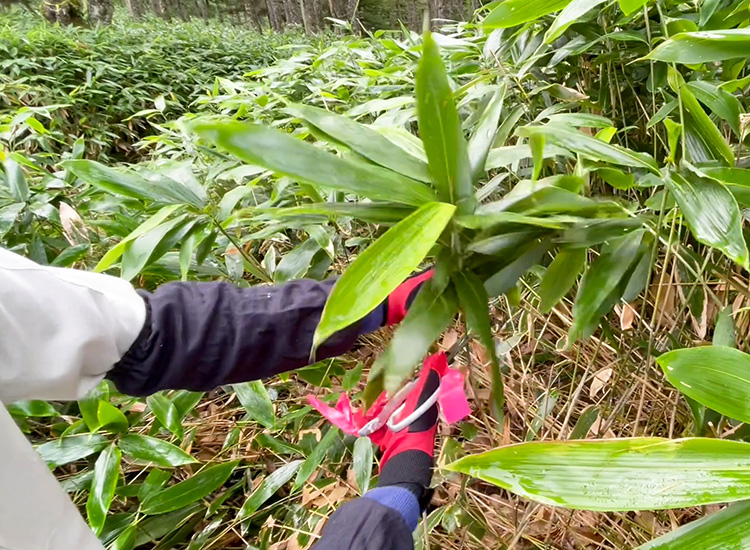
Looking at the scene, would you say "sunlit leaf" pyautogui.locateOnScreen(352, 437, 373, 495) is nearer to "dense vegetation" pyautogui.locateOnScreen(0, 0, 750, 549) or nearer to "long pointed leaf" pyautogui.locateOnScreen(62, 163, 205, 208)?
"dense vegetation" pyautogui.locateOnScreen(0, 0, 750, 549)

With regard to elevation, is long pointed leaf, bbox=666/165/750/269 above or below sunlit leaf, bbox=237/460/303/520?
above

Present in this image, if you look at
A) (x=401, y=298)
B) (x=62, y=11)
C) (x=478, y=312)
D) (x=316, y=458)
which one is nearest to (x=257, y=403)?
(x=316, y=458)

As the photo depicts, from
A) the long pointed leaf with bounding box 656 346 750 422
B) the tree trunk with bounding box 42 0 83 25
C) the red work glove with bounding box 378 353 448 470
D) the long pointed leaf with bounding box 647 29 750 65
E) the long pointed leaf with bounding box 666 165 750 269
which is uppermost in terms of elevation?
the tree trunk with bounding box 42 0 83 25

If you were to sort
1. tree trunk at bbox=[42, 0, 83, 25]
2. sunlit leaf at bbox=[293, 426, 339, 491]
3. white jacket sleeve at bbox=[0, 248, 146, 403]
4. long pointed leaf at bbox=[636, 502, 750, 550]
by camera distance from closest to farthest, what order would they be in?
long pointed leaf at bbox=[636, 502, 750, 550], white jacket sleeve at bbox=[0, 248, 146, 403], sunlit leaf at bbox=[293, 426, 339, 491], tree trunk at bbox=[42, 0, 83, 25]

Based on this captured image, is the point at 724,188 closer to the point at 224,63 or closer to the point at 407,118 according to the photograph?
the point at 407,118

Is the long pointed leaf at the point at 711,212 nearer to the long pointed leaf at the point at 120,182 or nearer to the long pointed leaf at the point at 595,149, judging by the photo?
the long pointed leaf at the point at 595,149

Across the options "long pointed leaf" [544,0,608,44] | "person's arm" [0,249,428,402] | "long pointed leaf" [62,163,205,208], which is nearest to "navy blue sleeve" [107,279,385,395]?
"person's arm" [0,249,428,402]

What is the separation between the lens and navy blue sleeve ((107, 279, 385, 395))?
0.59 meters

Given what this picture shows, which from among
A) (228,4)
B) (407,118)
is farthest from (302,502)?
(228,4)

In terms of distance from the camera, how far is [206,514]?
85 cm

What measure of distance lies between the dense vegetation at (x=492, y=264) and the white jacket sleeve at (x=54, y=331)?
3.3 inches

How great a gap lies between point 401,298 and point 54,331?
1.23ft

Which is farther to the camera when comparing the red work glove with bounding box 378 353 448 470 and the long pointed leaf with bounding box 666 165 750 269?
the red work glove with bounding box 378 353 448 470

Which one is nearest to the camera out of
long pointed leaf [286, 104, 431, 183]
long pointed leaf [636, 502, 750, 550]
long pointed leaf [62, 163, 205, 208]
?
long pointed leaf [636, 502, 750, 550]
